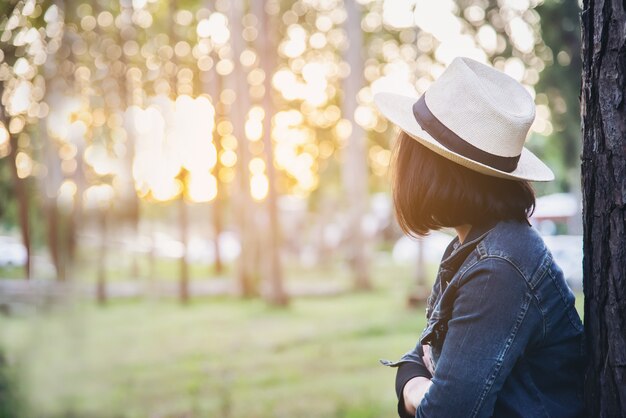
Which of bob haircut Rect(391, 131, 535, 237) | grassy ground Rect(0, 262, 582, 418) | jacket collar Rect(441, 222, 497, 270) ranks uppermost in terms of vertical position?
bob haircut Rect(391, 131, 535, 237)

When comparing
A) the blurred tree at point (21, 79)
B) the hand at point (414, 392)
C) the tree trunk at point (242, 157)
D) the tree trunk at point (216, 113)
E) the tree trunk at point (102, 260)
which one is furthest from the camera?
the tree trunk at point (216, 113)

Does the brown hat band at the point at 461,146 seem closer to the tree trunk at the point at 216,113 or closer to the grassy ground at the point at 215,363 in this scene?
the grassy ground at the point at 215,363

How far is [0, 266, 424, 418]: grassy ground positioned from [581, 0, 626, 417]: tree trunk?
3694mm

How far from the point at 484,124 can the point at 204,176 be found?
2358cm

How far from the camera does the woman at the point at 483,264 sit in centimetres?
169

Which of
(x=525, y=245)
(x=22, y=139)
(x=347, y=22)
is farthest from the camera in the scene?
(x=347, y=22)

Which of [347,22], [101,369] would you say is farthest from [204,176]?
[101,369]

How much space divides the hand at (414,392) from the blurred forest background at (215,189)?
95.7 inches

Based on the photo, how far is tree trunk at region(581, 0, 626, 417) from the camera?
178 cm

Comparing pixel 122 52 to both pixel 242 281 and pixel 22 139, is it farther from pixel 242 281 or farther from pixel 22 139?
pixel 22 139

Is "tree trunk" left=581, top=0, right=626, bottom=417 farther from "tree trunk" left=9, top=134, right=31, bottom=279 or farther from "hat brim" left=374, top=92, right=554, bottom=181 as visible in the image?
"tree trunk" left=9, top=134, right=31, bottom=279

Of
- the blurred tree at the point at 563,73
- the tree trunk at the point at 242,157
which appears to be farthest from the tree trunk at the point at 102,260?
the blurred tree at the point at 563,73

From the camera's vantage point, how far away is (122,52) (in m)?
17.1

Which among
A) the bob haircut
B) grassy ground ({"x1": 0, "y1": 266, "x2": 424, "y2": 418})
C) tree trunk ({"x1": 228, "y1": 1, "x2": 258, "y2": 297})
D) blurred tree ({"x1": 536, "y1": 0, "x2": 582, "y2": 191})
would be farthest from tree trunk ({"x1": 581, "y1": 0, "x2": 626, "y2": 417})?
tree trunk ({"x1": 228, "y1": 1, "x2": 258, "y2": 297})
